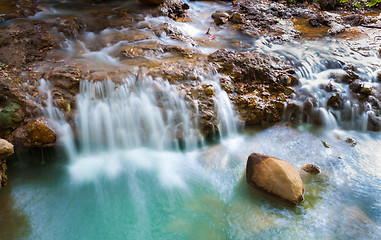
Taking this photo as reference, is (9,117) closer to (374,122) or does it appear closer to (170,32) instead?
(170,32)

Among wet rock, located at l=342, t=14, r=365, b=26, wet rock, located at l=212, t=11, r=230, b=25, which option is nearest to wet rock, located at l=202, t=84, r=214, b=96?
wet rock, located at l=212, t=11, r=230, b=25

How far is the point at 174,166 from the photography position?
165 inches

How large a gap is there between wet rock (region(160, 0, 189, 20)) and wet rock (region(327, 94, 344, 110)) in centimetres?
644

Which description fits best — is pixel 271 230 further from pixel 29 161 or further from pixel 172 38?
pixel 172 38

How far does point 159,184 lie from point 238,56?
3748 mm

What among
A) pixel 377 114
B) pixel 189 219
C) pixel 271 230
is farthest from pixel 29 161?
pixel 377 114

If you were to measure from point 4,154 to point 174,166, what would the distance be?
2.65 meters

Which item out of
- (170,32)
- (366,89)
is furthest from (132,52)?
(366,89)

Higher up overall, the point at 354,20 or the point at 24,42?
the point at 354,20

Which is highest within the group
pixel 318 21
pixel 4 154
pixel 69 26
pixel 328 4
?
pixel 328 4

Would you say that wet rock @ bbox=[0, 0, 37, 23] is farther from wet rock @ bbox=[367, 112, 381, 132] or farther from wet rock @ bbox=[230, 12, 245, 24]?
wet rock @ bbox=[367, 112, 381, 132]

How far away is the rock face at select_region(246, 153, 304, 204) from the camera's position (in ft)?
10.8

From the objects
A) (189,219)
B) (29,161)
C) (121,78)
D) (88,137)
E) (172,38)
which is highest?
(172,38)

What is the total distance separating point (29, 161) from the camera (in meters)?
4.05
